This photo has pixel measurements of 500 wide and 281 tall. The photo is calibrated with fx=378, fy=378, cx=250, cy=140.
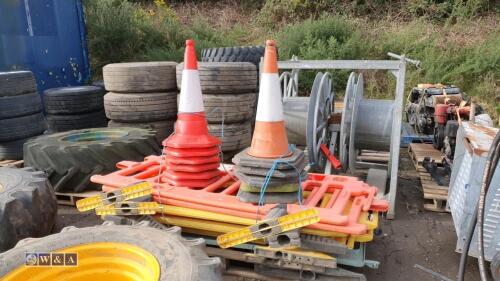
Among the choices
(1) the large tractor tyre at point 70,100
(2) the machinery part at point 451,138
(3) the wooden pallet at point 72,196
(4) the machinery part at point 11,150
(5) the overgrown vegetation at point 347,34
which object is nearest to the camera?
(3) the wooden pallet at point 72,196

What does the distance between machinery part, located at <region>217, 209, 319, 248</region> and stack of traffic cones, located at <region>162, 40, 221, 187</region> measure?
2.30 ft

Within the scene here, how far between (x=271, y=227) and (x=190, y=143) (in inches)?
41.1

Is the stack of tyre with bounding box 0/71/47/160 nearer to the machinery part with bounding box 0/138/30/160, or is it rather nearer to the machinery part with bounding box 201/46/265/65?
the machinery part with bounding box 0/138/30/160

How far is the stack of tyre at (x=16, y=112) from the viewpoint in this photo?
5074 millimetres

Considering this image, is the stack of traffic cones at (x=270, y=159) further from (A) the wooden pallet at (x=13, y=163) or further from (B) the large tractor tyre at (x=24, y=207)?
(A) the wooden pallet at (x=13, y=163)

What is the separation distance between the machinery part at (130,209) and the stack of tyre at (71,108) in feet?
10.6

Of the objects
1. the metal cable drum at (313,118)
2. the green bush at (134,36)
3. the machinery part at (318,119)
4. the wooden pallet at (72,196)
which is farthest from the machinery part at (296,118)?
the green bush at (134,36)

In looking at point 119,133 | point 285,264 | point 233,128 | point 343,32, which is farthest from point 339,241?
point 343,32

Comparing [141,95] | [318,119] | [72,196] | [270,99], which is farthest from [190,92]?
[141,95]

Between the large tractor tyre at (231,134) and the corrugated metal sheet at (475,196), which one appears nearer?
the corrugated metal sheet at (475,196)

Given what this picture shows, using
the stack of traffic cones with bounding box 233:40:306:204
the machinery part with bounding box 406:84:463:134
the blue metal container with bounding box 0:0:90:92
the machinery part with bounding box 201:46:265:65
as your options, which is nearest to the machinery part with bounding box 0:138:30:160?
the blue metal container with bounding box 0:0:90:92

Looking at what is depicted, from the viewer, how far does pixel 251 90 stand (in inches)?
196

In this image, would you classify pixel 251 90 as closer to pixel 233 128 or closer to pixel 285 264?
pixel 233 128

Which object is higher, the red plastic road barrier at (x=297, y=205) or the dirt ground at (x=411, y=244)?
the red plastic road barrier at (x=297, y=205)
